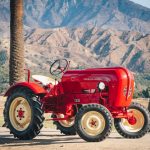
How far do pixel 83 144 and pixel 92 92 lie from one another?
4.35 feet

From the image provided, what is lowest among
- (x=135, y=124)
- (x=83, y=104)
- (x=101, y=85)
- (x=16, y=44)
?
(x=135, y=124)

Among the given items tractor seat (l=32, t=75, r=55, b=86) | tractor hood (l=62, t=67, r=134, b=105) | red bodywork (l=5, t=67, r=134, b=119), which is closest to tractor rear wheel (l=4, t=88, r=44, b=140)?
red bodywork (l=5, t=67, r=134, b=119)

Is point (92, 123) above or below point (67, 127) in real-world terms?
above

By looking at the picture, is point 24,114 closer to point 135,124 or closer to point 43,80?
point 43,80

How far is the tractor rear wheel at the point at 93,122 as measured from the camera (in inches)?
403

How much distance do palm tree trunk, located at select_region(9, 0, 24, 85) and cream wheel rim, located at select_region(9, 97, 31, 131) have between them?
707 cm

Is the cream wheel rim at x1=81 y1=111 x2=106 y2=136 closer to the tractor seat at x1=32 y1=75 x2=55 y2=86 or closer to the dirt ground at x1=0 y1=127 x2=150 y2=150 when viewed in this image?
the dirt ground at x1=0 y1=127 x2=150 y2=150

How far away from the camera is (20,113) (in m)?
11.5

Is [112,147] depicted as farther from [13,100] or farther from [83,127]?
[13,100]

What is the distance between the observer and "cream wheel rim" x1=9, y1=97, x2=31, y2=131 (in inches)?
448

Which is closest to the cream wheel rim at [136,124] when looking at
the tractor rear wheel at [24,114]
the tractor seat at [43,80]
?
the tractor seat at [43,80]

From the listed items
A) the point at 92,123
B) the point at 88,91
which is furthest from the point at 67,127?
the point at 92,123

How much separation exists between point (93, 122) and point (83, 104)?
784 millimetres

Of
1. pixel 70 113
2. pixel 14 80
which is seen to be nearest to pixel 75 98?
pixel 70 113
